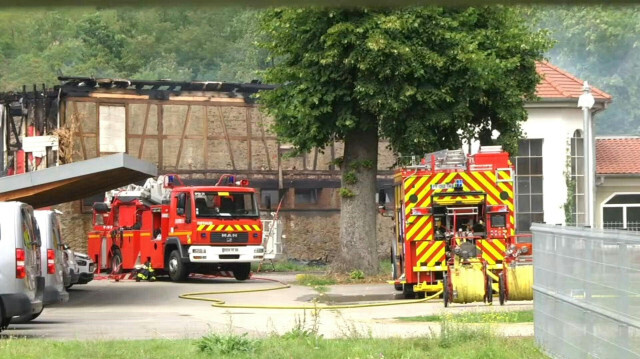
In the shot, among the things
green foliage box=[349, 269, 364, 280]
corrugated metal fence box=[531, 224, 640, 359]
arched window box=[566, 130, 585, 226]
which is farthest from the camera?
arched window box=[566, 130, 585, 226]

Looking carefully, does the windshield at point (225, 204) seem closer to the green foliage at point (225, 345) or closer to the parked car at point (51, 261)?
the parked car at point (51, 261)

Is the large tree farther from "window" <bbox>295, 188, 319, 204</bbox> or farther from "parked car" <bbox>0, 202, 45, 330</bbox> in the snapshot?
"parked car" <bbox>0, 202, 45, 330</bbox>

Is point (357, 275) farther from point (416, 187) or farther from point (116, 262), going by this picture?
point (416, 187)

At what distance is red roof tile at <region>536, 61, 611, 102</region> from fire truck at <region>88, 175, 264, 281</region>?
1537 centimetres

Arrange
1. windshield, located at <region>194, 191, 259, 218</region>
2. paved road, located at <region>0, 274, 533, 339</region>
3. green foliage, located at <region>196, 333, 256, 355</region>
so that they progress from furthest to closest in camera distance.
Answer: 1. windshield, located at <region>194, 191, 259, 218</region>
2. paved road, located at <region>0, 274, 533, 339</region>
3. green foliage, located at <region>196, 333, 256, 355</region>

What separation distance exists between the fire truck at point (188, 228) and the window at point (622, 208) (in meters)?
17.3

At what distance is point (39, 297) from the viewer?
1719 cm

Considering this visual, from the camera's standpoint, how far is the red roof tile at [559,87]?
45.2 metres

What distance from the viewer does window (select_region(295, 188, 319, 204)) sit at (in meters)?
45.8

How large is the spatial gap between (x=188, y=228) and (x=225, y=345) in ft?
62.8

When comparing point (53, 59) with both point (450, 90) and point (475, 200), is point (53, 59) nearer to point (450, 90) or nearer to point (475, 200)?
point (450, 90)

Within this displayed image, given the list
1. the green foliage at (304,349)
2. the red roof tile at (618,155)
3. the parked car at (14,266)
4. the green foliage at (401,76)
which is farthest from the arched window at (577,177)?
the parked car at (14,266)

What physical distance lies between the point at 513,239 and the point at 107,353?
11.4 metres

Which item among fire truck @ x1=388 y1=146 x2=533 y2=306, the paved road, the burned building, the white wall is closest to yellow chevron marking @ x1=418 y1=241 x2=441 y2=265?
fire truck @ x1=388 y1=146 x2=533 y2=306
